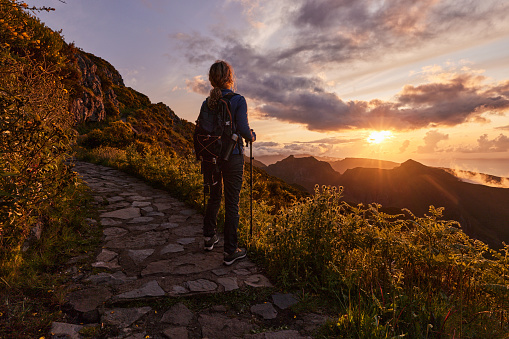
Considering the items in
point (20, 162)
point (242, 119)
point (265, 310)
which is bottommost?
point (265, 310)

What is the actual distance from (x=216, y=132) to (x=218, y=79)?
805 millimetres

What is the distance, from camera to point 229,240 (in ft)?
13.1

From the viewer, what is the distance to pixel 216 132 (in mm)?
3816

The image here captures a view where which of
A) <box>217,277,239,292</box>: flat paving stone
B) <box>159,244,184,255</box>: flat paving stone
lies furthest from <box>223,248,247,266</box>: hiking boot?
<box>159,244,184,255</box>: flat paving stone

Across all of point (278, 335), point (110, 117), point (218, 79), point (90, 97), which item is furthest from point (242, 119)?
point (110, 117)

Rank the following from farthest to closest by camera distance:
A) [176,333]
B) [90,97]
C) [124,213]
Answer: [90,97] → [124,213] → [176,333]

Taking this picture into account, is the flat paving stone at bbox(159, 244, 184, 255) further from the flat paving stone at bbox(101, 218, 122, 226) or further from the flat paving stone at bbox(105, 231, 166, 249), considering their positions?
the flat paving stone at bbox(101, 218, 122, 226)

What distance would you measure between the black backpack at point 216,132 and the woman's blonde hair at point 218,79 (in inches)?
4.0

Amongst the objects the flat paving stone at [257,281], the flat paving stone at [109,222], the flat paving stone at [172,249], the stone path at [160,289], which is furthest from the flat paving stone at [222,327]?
the flat paving stone at [109,222]

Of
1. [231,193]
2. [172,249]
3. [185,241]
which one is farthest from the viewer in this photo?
[185,241]

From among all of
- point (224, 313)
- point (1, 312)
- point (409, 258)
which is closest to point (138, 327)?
point (224, 313)

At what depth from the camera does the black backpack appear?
375 centimetres

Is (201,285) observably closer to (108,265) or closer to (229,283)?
(229,283)

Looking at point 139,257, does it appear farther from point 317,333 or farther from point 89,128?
point 89,128
